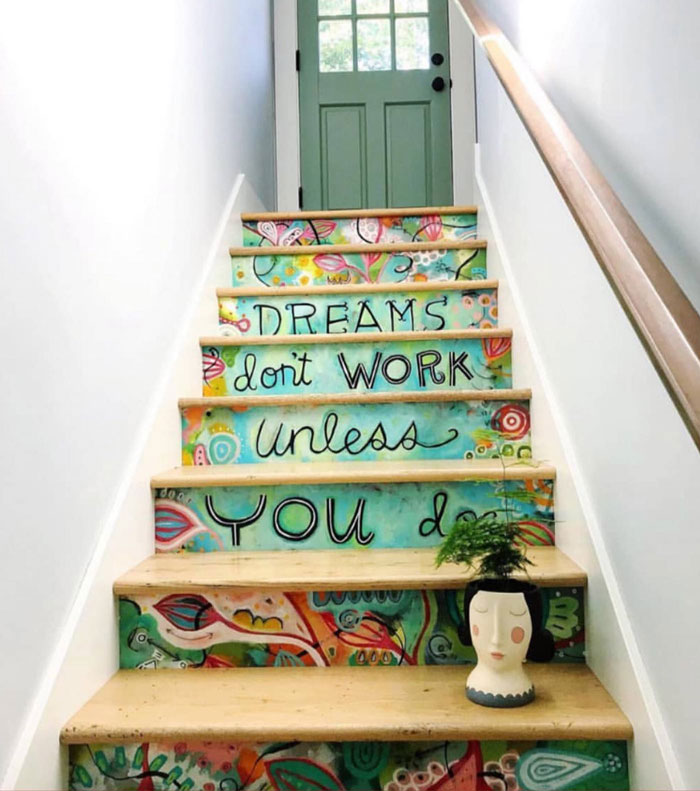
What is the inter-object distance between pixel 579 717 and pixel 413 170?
347cm

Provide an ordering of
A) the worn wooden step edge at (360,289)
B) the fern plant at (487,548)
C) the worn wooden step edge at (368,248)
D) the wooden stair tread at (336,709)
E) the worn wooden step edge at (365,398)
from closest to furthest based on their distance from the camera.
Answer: the wooden stair tread at (336,709), the fern plant at (487,548), the worn wooden step edge at (365,398), the worn wooden step edge at (360,289), the worn wooden step edge at (368,248)

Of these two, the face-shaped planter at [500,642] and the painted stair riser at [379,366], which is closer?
the face-shaped planter at [500,642]

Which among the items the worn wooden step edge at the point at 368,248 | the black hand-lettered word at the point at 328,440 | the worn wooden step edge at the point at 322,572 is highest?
the worn wooden step edge at the point at 368,248

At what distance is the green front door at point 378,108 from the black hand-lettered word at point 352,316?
6.16 feet

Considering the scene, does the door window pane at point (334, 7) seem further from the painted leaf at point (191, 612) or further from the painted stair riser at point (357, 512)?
the painted leaf at point (191, 612)

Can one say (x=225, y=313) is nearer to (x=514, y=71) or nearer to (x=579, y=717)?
(x=514, y=71)

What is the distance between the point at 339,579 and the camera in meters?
1.45

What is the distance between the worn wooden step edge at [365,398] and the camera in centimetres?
194

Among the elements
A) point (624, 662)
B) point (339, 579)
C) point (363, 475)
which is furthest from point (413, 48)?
point (624, 662)

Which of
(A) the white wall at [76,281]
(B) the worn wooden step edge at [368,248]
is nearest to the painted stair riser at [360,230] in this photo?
(B) the worn wooden step edge at [368,248]

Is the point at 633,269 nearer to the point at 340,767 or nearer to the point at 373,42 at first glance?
the point at 340,767

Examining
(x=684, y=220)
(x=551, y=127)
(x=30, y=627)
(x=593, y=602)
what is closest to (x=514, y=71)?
(x=551, y=127)

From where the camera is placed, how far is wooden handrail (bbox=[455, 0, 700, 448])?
0.82 meters

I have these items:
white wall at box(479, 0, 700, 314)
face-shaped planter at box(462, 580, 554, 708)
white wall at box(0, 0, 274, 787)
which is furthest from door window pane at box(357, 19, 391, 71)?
face-shaped planter at box(462, 580, 554, 708)
